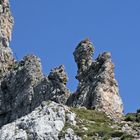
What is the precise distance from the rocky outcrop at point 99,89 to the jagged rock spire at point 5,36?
25905 millimetres

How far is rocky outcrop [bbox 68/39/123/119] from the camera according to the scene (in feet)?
322

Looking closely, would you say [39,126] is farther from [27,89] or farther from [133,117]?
[27,89]

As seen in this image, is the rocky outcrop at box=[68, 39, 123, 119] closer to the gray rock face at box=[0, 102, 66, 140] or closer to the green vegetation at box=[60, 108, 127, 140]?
the green vegetation at box=[60, 108, 127, 140]

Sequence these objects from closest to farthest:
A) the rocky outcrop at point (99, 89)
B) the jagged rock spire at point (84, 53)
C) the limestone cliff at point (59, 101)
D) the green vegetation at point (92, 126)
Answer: the green vegetation at point (92, 126) < the limestone cliff at point (59, 101) < the rocky outcrop at point (99, 89) < the jagged rock spire at point (84, 53)

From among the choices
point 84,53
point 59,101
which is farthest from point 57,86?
point 84,53

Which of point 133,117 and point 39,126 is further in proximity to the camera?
point 133,117

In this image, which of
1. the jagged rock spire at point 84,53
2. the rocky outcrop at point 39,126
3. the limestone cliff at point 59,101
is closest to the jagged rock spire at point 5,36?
the limestone cliff at point 59,101

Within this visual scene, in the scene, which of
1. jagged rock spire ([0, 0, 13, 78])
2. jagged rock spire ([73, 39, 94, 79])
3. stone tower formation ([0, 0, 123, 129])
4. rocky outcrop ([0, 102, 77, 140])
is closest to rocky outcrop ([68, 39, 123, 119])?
stone tower formation ([0, 0, 123, 129])

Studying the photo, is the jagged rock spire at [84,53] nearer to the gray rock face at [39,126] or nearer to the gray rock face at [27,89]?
the gray rock face at [27,89]

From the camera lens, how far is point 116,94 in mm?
102125

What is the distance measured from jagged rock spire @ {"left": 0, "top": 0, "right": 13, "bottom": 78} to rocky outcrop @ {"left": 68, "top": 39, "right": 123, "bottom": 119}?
2591 cm

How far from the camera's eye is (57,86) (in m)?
113

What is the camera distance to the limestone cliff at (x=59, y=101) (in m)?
76.1

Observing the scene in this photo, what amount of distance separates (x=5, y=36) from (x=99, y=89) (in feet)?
184
